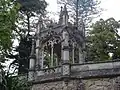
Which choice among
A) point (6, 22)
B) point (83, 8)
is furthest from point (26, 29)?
point (6, 22)

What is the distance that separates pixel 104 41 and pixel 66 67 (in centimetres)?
569

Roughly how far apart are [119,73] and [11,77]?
588 cm

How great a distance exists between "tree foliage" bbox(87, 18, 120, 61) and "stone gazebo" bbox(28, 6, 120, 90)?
2.23 m

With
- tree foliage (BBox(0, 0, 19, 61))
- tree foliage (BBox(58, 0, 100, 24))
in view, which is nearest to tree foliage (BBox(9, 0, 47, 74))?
tree foliage (BBox(58, 0, 100, 24))

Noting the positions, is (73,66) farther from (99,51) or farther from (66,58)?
(99,51)

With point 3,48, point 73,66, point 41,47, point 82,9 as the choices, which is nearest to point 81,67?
point 73,66

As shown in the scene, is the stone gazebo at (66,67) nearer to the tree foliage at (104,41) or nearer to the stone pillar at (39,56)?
the stone pillar at (39,56)

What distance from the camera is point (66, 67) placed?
15688mm

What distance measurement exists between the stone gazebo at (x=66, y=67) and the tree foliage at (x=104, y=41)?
87.9 inches

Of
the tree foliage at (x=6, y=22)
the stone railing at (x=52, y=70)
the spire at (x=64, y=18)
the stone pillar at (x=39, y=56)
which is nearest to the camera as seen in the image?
the tree foliage at (x=6, y=22)

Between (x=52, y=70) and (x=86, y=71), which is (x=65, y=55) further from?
(x=86, y=71)

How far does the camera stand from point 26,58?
866 inches

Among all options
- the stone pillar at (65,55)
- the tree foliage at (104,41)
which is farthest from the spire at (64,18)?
the tree foliage at (104,41)

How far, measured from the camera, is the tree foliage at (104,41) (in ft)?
66.5
